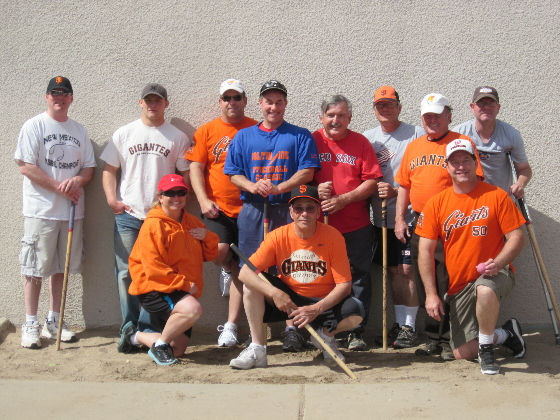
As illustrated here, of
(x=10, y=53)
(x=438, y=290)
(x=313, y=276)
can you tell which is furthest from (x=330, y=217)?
(x=10, y=53)

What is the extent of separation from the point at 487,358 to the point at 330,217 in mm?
1653

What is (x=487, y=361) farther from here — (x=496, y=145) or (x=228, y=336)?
(x=228, y=336)

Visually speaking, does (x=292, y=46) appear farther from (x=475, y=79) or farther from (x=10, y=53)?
(x=10, y=53)

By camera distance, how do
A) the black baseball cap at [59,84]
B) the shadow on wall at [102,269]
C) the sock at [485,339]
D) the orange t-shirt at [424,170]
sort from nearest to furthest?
the sock at [485,339] < the orange t-shirt at [424,170] < the black baseball cap at [59,84] < the shadow on wall at [102,269]

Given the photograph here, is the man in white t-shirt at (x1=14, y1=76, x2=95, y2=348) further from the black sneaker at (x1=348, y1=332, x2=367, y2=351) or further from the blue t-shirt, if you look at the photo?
the black sneaker at (x1=348, y1=332, x2=367, y2=351)

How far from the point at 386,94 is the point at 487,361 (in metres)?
2.28

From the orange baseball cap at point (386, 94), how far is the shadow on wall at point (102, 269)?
68.5 inches

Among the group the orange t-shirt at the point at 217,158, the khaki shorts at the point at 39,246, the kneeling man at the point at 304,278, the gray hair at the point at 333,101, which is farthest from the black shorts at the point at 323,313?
the khaki shorts at the point at 39,246

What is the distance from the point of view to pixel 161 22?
19.0 feet

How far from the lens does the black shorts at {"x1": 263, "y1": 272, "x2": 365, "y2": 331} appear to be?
15.3 ft

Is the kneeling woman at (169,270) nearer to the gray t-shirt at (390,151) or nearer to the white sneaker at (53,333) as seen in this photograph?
the white sneaker at (53,333)

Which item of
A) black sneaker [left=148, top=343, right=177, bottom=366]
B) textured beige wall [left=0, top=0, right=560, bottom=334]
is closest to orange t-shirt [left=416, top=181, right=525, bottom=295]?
textured beige wall [left=0, top=0, right=560, bottom=334]

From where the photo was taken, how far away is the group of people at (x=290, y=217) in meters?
4.55

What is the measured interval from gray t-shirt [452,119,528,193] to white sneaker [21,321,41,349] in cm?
404
